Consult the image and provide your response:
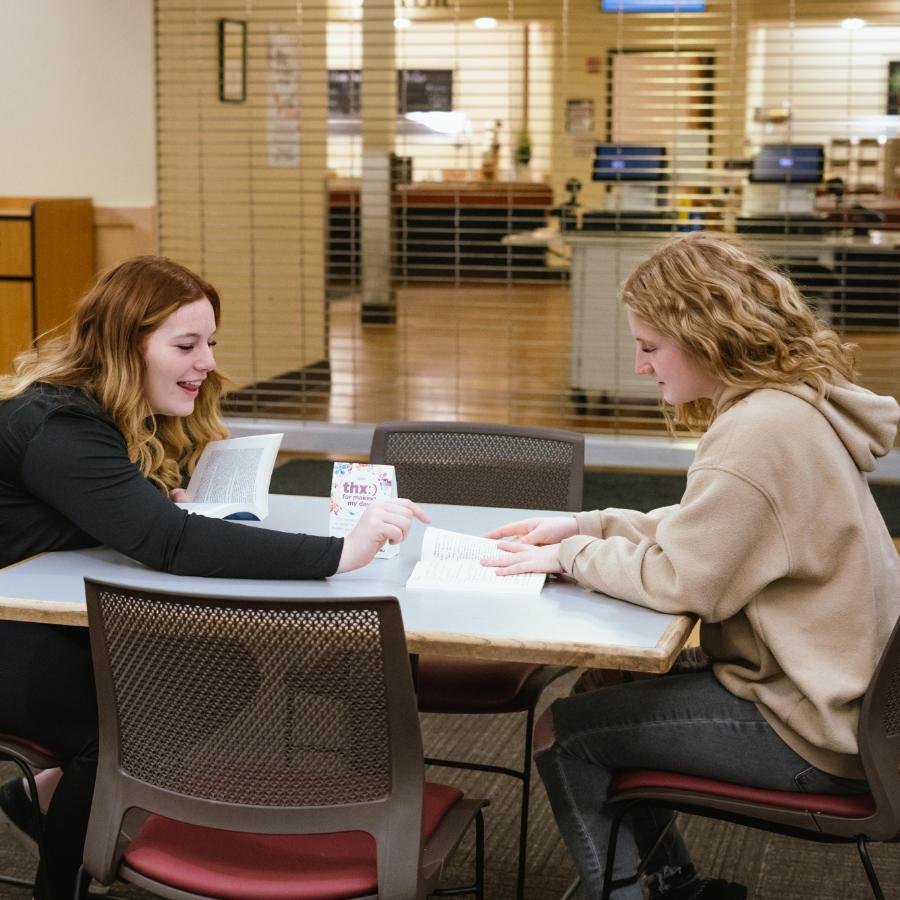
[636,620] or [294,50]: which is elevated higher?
[294,50]

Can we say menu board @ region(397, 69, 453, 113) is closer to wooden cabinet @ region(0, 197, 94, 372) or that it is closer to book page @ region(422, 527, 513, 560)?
wooden cabinet @ region(0, 197, 94, 372)

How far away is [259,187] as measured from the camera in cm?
687

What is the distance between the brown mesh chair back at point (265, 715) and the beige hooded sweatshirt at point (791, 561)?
0.48m

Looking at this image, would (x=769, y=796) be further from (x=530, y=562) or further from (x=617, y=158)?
(x=617, y=158)

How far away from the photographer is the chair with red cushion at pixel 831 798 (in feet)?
5.89

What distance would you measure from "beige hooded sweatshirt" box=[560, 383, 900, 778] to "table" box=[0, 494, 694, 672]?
0.08 metres

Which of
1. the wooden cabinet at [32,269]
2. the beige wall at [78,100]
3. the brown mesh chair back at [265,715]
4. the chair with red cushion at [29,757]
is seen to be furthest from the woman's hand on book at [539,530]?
the beige wall at [78,100]

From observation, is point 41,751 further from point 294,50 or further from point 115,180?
point 294,50

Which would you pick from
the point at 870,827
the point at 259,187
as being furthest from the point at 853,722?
the point at 259,187

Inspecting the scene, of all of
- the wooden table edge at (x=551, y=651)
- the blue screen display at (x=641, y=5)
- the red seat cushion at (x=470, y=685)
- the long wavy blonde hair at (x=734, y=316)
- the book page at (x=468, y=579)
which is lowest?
the red seat cushion at (x=470, y=685)

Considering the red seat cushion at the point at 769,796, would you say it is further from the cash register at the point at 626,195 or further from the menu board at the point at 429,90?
the menu board at the point at 429,90

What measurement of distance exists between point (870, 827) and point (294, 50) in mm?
5776

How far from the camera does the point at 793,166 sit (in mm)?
6914

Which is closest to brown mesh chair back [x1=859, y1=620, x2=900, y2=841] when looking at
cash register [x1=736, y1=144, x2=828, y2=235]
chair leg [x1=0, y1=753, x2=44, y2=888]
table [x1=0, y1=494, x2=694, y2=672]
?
table [x1=0, y1=494, x2=694, y2=672]
